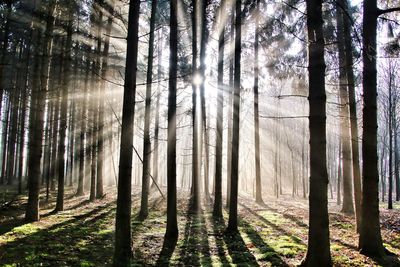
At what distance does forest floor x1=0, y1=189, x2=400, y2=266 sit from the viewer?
730 centimetres

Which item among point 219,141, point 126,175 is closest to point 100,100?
point 219,141

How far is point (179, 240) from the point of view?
9.58 metres

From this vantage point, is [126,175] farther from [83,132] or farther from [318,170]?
[83,132]

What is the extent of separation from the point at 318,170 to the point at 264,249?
3350 mm

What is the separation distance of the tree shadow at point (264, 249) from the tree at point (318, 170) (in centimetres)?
102

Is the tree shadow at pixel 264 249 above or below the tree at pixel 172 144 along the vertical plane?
below

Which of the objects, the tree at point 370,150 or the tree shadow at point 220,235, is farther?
the tree shadow at point 220,235

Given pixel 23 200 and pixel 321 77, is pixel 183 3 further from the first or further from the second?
pixel 23 200

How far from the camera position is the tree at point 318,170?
19.2 ft

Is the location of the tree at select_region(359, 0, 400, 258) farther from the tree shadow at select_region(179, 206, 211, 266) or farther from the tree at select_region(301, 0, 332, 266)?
the tree shadow at select_region(179, 206, 211, 266)

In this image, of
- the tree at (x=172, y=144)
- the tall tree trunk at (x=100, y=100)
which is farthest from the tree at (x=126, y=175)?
the tall tree trunk at (x=100, y=100)

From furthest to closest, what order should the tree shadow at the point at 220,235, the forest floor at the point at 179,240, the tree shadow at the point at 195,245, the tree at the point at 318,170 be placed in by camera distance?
the tree shadow at the point at 220,235 < the tree shadow at the point at 195,245 < the forest floor at the point at 179,240 < the tree at the point at 318,170

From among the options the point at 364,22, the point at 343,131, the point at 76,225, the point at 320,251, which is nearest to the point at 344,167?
the point at 343,131

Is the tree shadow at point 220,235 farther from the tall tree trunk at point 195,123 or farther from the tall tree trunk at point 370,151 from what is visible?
the tall tree trunk at point 370,151
